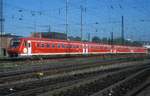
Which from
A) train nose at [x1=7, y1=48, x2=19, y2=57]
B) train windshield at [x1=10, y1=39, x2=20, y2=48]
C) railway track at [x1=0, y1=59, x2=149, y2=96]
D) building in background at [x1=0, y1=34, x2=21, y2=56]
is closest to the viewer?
railway track at [x1=0, y1=59, x2=149, y2=96]

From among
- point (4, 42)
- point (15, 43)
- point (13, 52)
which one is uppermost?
point (4, 42)

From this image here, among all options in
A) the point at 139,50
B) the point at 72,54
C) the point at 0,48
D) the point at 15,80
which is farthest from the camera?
the point at 139,50

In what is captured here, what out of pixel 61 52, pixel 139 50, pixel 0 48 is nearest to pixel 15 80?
pixel 61 52

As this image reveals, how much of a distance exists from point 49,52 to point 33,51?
4711mm

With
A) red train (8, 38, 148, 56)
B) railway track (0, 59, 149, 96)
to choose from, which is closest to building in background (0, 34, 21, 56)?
red train (8, 38, 148, 56)

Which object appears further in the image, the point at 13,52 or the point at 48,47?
the point at 48,47

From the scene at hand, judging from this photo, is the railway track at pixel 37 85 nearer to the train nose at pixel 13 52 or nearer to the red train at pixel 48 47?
the red train at pixel 48 47

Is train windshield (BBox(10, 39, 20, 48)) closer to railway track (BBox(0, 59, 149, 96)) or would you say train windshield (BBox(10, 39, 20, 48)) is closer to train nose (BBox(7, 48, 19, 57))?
train nose (BBox(7, 48, 19, 57))

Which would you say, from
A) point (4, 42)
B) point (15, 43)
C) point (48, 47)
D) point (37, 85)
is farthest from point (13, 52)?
point (4, 42)

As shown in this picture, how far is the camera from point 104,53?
70.4 meters

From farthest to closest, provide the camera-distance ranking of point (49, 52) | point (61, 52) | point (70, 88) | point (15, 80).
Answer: point (61, 52) < point (49, 52) < point (15, 80) < point (70, 88)

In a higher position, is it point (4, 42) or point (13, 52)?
point (4, 42)

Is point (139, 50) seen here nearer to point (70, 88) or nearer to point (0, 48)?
point (0, 48)

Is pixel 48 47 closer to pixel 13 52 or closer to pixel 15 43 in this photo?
pixel 15 43
